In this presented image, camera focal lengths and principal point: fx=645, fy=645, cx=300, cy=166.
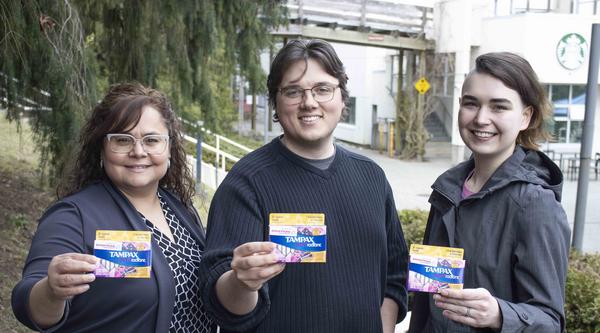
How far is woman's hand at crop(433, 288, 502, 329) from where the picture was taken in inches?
78.2

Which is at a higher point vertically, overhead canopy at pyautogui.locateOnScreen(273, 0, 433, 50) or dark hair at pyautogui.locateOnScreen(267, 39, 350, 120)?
overhead canopy at pyautogui.locateOnScreen(273, 0, 433, 50)

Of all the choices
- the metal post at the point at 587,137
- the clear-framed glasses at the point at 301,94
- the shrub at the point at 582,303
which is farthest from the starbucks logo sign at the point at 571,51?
the clear-framed glasses at the point at 301,94

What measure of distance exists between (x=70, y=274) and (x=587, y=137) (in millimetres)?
5637

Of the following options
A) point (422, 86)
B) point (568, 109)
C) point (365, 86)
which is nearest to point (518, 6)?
point (568, 109)

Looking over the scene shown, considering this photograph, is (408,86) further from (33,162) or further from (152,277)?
(152,277)

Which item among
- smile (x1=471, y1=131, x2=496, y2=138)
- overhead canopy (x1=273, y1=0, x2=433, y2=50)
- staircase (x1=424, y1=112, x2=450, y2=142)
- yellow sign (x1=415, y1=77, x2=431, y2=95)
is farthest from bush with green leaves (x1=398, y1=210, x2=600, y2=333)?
staircase (x1=424, y1=112, x2=450, y2=142)

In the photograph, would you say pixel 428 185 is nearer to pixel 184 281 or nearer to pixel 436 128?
pixel 436 128

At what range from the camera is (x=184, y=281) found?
238 cm

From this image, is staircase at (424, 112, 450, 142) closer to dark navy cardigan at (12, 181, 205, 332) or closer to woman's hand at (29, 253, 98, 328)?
dark navy cardigan at (12, 181, 205, 332)

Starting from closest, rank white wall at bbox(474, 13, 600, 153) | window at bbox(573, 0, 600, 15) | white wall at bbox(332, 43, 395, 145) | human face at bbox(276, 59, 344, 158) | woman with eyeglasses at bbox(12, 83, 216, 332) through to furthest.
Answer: woman with eyeglasses at bbox(12, 83, 216, 332)
human face at bbox(276, 59, 344, 158)
white wall at bbox(474, 13, 600, 153)
window at bbox(573, 0, 600, 15)
white wall at bbox(332, 43, 395, 145)

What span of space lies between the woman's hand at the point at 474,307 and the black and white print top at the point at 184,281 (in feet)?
3.07

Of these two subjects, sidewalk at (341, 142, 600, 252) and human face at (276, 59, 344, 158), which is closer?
human face at (276, 59, 344, 158)

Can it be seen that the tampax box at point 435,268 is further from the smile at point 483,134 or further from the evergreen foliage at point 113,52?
the evergreen foliage at point 113,52

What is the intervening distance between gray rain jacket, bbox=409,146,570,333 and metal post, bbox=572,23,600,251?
438 centimetres
